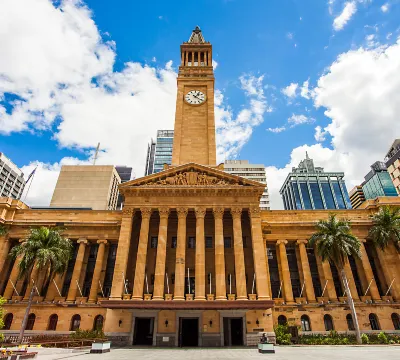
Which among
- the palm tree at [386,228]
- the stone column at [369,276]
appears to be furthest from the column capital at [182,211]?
the stone column at [369,276]

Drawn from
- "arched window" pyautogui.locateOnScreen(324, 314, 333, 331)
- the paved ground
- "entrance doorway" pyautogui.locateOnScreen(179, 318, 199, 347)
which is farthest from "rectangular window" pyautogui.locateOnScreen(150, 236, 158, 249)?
"arched window" pyautogui.locateOnScreen(324, 314, 333, 331)

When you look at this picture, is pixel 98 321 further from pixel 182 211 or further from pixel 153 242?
pixel 182 211

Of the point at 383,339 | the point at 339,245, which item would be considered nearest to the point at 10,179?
the point at 339,245

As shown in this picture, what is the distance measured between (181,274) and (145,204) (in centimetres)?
1089

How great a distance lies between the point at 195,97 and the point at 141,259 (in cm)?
3361

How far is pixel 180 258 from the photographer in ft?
117

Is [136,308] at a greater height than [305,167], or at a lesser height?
lesser

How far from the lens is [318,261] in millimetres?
41969

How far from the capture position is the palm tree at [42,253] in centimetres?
3366

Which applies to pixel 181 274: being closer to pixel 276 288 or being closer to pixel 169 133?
pixel 276 288

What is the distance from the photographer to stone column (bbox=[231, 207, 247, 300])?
33844 millimetres

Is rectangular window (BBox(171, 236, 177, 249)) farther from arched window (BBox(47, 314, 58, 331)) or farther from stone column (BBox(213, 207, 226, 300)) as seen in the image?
arched window (BBox(47, 314, 58, 331))

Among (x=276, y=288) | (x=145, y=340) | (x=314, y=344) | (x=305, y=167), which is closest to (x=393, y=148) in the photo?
(x=305, y=167)

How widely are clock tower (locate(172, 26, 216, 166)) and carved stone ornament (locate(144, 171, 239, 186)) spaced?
8033 mm
